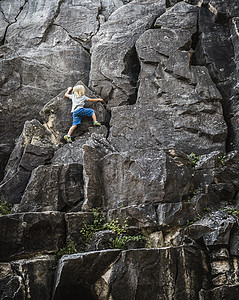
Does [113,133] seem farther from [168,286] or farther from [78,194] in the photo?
[168,286]

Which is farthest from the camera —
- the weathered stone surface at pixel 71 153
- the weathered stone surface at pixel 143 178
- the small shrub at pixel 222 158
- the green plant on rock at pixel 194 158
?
the weathered stone surface at pixel 71 153

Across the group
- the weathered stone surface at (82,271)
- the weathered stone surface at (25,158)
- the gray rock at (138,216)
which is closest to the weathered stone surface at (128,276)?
the weathered stone surface at (82,271)

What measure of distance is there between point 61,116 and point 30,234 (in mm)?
5172

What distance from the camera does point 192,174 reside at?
333 inches

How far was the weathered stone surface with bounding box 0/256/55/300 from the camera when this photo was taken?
19.8 feet

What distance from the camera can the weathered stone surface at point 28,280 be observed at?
6.04 metres

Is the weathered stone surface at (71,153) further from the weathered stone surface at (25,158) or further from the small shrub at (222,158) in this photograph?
the small shrub at (222,158)

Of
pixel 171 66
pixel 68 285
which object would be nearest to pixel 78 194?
pixel 68 285

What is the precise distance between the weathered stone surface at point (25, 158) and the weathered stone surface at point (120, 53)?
2.67m

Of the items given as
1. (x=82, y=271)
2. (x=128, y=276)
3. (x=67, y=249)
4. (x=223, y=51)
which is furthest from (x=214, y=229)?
(x=223, y=51)

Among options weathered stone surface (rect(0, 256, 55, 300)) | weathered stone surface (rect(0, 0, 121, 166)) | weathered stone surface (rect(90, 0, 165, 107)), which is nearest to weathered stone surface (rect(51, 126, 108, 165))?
weathered stone surface (rect(90, 0, 165, 107))

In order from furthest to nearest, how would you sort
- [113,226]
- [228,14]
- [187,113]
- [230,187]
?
[228,14] < [187,113] < [230,187] < [113,226]

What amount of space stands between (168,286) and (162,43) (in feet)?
27.6

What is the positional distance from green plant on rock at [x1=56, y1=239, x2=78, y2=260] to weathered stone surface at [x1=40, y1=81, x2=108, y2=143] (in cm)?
450
